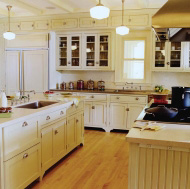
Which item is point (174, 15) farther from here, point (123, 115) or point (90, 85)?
point (90, 85)

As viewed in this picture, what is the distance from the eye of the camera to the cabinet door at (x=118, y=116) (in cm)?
532

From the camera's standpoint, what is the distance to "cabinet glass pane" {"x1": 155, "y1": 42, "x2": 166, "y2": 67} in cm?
524

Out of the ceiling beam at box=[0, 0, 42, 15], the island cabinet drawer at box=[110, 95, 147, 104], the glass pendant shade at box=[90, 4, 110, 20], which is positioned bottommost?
the island cabinet drawer at box=[110, 95, 147, 104]

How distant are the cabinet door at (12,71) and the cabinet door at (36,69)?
0.71ft

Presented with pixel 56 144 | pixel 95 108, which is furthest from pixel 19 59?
pixel 56 144

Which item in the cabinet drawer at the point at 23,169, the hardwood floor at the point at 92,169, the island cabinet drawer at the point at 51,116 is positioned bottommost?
the hardwood floor at the point at 92,169

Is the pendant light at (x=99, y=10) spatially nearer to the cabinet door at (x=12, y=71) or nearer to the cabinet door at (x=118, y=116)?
the cabinet door at (x=118, y=116)

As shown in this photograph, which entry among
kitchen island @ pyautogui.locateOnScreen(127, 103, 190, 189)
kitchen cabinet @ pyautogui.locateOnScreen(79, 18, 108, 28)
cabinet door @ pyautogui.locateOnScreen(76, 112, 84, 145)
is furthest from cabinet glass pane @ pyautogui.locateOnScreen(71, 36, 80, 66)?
kitchen island @ pyautogui.locateOnScreen(127, 103, 190, 189)

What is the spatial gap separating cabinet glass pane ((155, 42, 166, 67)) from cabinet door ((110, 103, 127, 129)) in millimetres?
1138

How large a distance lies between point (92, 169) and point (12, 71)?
3713 mm

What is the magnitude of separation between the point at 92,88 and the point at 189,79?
7.12 ft

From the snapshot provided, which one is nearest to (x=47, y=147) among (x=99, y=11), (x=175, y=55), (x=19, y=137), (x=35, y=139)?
(x=35, y=139)

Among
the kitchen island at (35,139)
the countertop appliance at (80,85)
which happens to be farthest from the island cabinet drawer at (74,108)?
the countertop appliance at (80,85)

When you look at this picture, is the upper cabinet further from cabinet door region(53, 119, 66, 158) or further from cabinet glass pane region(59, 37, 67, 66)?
cabinet door region(53, 119, 66, 158)
